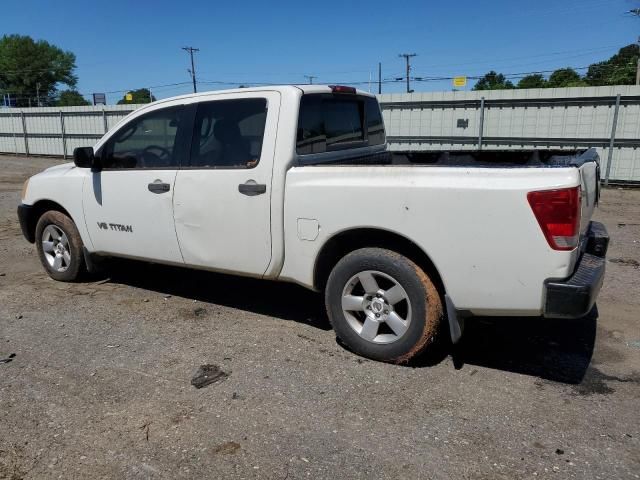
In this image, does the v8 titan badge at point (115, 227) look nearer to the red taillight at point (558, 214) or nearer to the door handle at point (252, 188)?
the door handle at point (252, 188)

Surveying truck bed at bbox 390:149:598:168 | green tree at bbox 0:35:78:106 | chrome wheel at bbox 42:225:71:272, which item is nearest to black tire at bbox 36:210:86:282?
chrome wheel at bbox 42:225:71:272

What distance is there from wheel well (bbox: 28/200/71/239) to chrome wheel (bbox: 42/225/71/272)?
0.64 ft

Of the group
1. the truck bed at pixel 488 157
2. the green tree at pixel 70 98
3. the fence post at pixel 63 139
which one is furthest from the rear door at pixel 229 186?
the green tree at pixel 70 98

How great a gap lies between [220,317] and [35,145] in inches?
945

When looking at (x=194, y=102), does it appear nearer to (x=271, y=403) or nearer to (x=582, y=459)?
(x=271, y=403)

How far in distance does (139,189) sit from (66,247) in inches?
57.5

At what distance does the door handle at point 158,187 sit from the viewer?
447 cm

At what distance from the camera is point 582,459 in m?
2.65

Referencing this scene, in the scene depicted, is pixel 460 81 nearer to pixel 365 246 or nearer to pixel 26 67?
pixel 365 246

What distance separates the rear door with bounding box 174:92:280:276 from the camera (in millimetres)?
3994

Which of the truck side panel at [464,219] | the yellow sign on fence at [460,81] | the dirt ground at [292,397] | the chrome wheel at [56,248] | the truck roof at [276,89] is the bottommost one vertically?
the dirt ground at [292,397]

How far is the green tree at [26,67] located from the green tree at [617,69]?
80434mm

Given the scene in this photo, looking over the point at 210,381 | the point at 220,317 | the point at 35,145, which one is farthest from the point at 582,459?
the point at 35,145

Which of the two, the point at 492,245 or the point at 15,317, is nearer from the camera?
the point at 492,245
